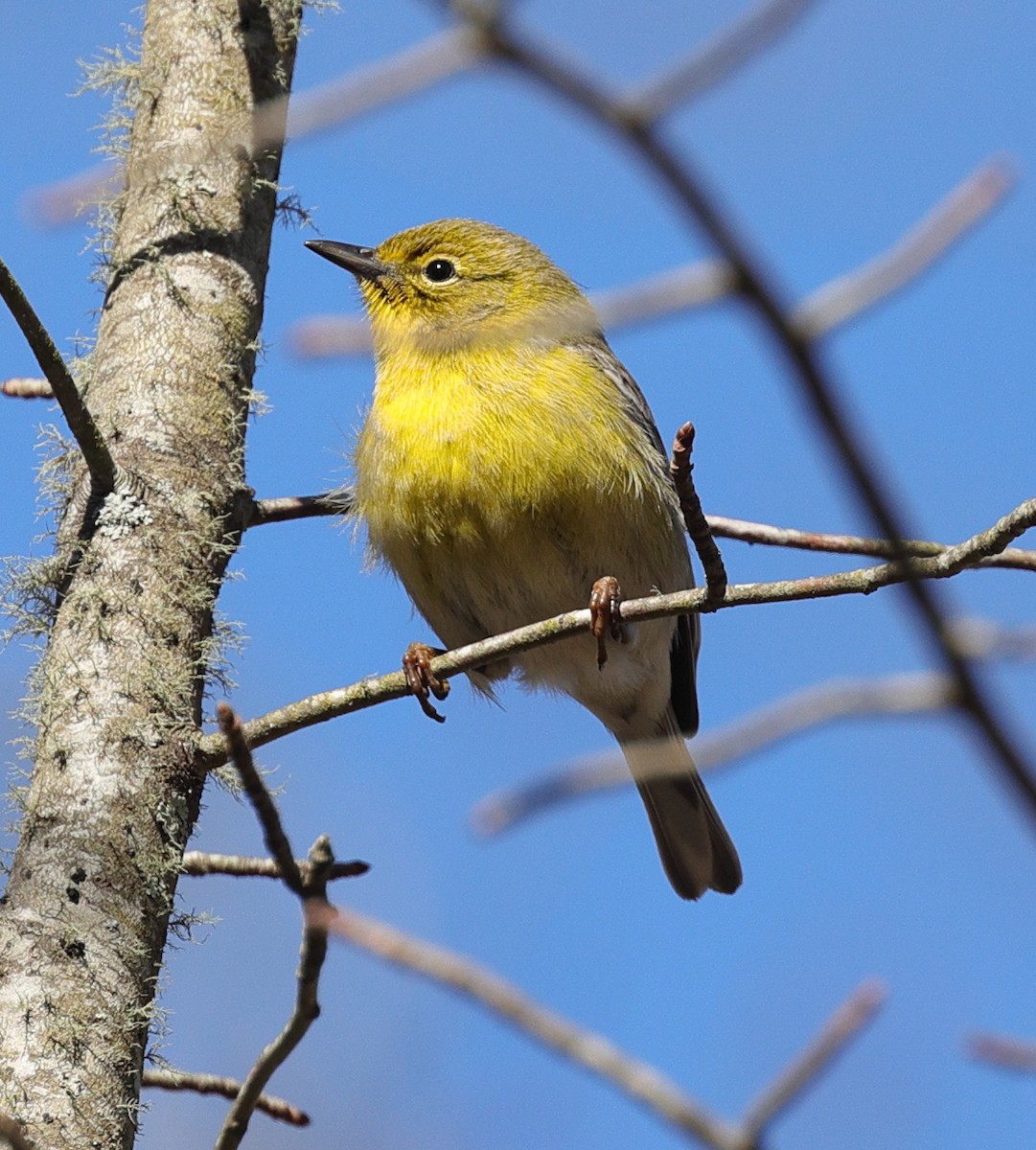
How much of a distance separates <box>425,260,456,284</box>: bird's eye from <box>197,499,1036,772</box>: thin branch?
250 cm

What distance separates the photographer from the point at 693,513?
2824mm

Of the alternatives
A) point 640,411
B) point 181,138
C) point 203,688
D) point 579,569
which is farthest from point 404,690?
point 640,411

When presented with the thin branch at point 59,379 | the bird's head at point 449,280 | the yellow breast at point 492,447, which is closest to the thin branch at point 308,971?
the thin branch at point 59,379

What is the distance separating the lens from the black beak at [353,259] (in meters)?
5.75

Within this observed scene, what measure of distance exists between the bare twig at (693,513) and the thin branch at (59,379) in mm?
1440

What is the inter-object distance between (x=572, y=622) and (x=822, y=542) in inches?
28.5

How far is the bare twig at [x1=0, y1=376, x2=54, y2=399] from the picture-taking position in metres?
4.25

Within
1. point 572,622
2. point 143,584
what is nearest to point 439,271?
point 143,584

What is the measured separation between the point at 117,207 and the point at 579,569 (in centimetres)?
174

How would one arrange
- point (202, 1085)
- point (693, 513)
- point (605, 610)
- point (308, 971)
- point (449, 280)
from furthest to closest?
point (449, 280), point (605, 610), point (202, 1085), point (693, 513), point (308, 971)

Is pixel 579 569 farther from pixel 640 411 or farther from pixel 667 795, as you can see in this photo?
pixel 667 795

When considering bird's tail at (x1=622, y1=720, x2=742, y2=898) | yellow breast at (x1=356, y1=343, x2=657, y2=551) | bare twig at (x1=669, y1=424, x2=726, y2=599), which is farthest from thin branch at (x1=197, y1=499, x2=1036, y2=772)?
bird's tail at (x1=622, y1=720, x2=742, y2=898)

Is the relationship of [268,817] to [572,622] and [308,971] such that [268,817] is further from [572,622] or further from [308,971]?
[572,622]

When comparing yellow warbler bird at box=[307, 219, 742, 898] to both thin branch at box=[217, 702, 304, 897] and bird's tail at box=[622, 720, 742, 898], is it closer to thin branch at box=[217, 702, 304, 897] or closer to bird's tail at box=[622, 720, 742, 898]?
bird's tail at box=[622, 720, 742, 898]
